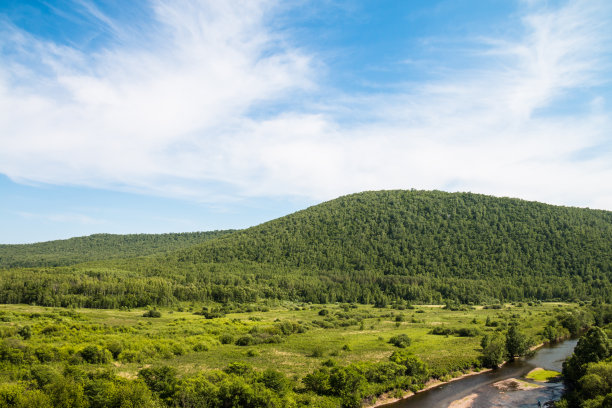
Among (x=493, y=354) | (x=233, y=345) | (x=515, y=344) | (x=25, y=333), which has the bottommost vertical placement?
(x=233, y=345)

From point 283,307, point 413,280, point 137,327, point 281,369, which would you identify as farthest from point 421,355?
point 413,280

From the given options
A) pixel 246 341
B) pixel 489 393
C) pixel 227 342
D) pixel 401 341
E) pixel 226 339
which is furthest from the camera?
pixel 226 339

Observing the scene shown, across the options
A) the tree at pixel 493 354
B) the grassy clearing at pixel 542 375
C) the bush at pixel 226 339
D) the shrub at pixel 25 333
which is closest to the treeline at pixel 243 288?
the shrub at pixel 25 333

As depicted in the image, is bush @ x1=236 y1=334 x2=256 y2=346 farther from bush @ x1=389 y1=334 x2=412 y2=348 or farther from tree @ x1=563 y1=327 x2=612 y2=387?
tree @ x1=563 y1=327 x2=612 y2=387

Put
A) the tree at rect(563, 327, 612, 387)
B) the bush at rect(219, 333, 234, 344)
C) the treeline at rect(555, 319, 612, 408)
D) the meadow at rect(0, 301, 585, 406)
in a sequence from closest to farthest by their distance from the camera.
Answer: the treeline at rect(555, 319, 612, 408) < the meadow at rect(0, 301, 585, 406) < the tree at rect(563, 327, 612, 387) < the bush at rect(219, 333, 234, 344)

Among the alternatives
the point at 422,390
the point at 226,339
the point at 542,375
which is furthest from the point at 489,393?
the point at 226,339

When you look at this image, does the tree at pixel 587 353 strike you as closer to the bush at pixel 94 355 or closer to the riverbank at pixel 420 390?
the riverbank at pixel 420 390

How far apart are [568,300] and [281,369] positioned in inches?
6575

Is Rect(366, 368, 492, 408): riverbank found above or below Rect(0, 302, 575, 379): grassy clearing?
below

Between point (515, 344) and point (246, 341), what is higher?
point (515, 344)

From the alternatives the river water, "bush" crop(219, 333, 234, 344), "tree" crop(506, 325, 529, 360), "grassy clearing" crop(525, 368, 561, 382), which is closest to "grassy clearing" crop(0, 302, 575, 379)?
"bush" crop(219, 333, 234, 344)

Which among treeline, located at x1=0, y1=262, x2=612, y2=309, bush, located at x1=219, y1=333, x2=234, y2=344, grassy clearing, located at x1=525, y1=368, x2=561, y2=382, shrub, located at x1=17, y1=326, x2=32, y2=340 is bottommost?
grassy clearing, located at x1=525, y1=368, x2=561, y2=382

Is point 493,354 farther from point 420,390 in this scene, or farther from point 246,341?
point 246,341

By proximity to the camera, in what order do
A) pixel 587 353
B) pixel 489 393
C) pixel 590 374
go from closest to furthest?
pixel 590 374 < pixel 489 393 < pixel 587 353
